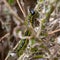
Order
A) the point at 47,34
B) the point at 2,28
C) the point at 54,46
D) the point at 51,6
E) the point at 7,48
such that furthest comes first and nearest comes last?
the point at 2,28, the point at 7,48, the point at 54,46, the point at 47,34, the point at 51,6

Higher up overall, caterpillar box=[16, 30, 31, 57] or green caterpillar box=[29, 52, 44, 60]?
caterpillar box=[16, 30, 31, 57]

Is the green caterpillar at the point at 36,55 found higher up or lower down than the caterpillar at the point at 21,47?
lower down

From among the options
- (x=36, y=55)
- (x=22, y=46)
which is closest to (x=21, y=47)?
(x=22, y=46)

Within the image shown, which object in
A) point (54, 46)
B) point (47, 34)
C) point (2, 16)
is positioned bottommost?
point (54, 46)

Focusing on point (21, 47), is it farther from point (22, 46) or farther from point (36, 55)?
Result: point (36, 55)

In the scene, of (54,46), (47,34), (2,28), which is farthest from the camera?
(2,28)

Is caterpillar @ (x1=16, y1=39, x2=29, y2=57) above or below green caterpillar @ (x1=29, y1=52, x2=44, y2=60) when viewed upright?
above

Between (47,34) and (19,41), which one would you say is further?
(19,41)

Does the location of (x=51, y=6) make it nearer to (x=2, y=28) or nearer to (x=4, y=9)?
(x=4, y=9)

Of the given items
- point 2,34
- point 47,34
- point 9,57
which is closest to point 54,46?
point 47,34

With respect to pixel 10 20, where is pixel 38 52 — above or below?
below

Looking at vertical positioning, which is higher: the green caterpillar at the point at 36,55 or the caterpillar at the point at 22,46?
the caterpillar at the point at 22,46
